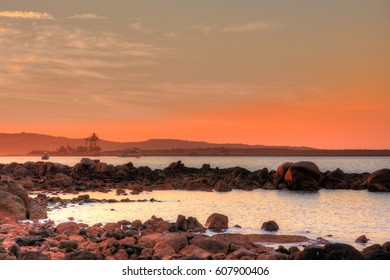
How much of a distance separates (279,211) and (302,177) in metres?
20.7

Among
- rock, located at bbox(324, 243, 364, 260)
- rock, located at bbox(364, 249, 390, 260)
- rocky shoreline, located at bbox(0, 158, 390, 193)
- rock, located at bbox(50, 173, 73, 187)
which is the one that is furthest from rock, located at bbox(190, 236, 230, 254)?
rock, located at bbox(50, 173, 73, 187)

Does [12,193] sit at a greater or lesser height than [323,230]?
greater

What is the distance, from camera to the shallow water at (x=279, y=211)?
84.5 ft

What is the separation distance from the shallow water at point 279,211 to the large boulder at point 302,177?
534 centimetres

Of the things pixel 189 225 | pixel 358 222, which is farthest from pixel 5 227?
pixel 358 222

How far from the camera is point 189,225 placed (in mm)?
22125

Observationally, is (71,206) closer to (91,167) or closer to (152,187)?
(152,187)

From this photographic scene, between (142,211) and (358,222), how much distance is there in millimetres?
12873

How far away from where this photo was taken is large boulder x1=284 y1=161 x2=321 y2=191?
54125 millimetres

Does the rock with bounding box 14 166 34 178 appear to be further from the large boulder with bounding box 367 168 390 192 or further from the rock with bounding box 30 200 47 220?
the large boulder with bounding box 367 168 390 192

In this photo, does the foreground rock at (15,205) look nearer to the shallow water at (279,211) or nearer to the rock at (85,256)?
the shallow water at (279,211)

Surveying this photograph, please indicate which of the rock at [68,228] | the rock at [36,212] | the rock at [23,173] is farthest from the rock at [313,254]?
the rock at [23,173]

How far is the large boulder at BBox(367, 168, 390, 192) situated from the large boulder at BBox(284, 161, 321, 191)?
561cm

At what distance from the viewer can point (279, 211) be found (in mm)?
34781
